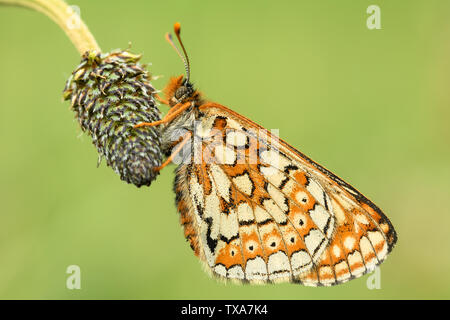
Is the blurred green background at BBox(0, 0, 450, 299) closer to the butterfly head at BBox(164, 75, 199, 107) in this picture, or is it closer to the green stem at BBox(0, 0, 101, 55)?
the butterfly head at BBox(164, 75, 199, 107)

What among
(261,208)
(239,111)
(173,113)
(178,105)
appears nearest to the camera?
(173,113)

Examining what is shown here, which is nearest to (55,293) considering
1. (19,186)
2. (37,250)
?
(37,250)

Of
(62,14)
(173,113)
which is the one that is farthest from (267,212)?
(62,14)

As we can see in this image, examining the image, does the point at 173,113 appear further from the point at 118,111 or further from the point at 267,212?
the point at 267,212

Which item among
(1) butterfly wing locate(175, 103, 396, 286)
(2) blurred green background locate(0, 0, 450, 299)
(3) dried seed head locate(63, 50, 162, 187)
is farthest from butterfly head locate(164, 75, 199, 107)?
(2) blurred green background locate(0, 0, 450, 299)

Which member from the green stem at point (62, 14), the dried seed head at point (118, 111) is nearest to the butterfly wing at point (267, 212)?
the dried seed head at point (118, 111)

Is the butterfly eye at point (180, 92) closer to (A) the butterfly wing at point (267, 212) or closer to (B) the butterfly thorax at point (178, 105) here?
(B) the butterfly thorax at point (178, 105)
